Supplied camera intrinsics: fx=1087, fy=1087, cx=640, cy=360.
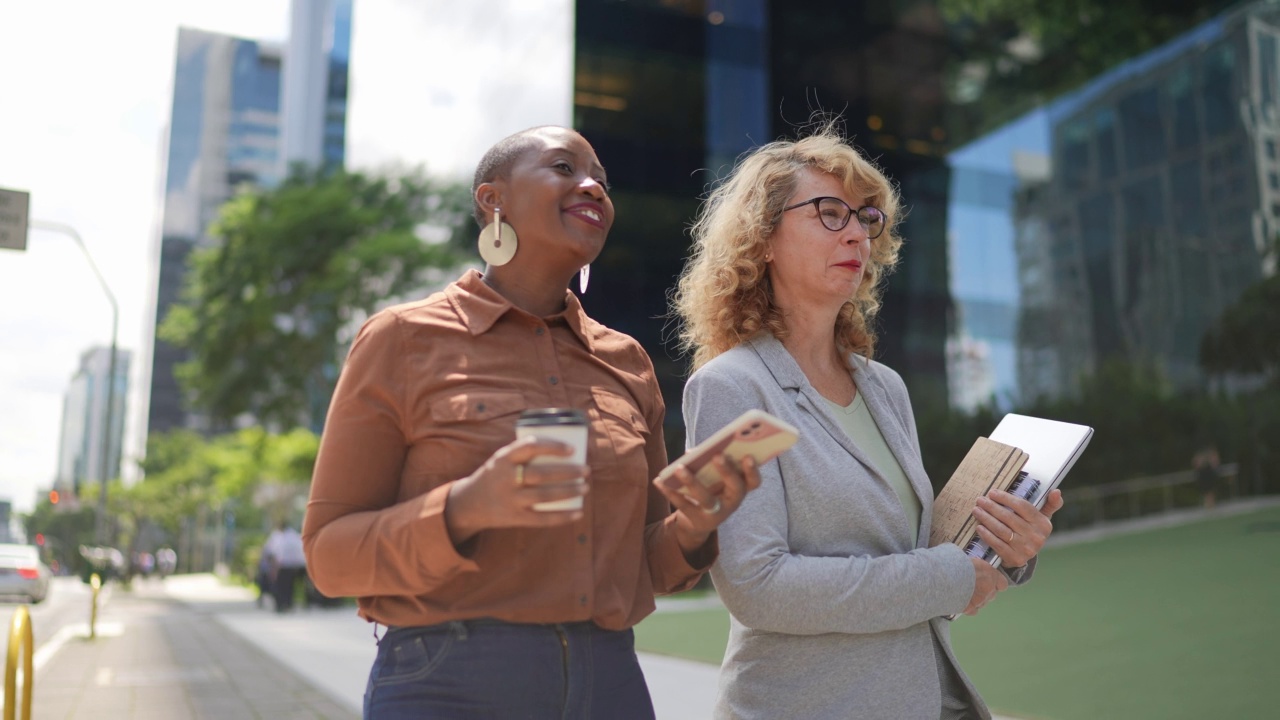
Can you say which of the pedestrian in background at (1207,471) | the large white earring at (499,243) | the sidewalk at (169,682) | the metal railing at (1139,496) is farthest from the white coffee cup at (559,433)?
the pedestrian in background at (1207,471)

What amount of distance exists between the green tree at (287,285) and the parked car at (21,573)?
18.3ft

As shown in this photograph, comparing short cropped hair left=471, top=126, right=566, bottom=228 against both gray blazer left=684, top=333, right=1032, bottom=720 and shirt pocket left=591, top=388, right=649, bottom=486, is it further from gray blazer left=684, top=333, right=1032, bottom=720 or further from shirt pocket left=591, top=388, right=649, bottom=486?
gray blazer left=684, top=333, right=1032, bottom=720

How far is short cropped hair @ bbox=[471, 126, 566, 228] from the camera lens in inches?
77.2

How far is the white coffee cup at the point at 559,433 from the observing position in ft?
4.74

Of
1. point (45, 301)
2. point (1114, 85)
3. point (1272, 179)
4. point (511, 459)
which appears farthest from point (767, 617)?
point (1114, 85)

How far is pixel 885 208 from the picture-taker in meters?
2.50

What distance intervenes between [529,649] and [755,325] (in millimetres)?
964

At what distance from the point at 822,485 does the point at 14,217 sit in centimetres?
541

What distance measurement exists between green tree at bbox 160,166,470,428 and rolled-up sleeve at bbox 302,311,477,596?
19.3 meters

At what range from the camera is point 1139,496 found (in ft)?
61.0

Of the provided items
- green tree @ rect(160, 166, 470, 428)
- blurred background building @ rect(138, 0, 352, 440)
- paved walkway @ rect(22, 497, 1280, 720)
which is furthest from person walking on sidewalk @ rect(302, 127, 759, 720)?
blurred background building @ rect(138, 0, 352, 440)

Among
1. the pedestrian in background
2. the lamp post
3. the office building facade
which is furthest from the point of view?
the pedestrian in background

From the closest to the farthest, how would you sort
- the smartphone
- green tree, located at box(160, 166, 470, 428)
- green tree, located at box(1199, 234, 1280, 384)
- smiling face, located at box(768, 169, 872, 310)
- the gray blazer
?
1. the smartphone
2. the gray blazer
3. smiling face, located at box(768, 169, 872, 310)
4. green tree, located at box(1199, 234, 1280, 384)
5. green tree, located at box(160, 166, 470, 428)

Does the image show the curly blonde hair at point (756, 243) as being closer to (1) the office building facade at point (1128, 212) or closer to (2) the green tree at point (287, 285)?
(1) the office building facade at point (1128, 212)
